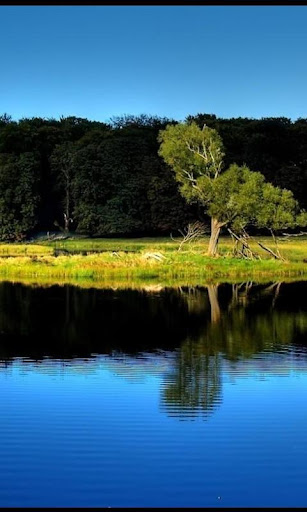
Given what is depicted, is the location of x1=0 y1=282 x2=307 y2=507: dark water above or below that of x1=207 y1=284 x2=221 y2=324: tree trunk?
below

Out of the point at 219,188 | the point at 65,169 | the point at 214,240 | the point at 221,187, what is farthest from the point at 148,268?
the point at 65,169

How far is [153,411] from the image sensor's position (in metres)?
13.0

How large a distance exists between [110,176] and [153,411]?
6149cm

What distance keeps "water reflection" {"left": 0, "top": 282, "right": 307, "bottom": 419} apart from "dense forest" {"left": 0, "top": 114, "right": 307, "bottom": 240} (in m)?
35.1

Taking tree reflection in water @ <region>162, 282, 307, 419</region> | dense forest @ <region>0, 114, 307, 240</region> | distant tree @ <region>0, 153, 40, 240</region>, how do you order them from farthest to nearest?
distant tree @ <region>0, 153, 40, 240</region> < dense forest @ <region>0, 114, 307, 240</region> < tree reflection in water @ <region>162, 282, 307, 419</region>

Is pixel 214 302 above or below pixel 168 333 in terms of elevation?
above

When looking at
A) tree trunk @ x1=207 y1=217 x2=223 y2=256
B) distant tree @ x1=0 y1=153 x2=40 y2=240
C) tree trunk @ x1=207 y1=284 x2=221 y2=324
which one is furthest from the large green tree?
distant tree @ x1=0 y1=153 x2=40 y2=240

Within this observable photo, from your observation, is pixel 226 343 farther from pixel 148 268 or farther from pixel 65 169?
pixel 65 169

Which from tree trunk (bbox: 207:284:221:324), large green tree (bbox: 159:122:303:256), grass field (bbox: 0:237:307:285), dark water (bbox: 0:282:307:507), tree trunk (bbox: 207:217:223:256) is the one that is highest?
large green tree (bbox: 159:122:303:256)

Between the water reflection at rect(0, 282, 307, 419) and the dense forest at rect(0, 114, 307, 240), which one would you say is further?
the dense forest at rect(0, 114, 307, 240)

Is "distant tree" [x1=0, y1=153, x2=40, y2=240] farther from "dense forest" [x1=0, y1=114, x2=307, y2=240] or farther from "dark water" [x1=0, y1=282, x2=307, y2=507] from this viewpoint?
"dark water" [x1=0, y1=282, x2=307, y2=507]

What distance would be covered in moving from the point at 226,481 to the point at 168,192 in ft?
201

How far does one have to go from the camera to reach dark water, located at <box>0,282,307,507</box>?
9.52 meters

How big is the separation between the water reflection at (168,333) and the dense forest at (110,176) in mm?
35073
